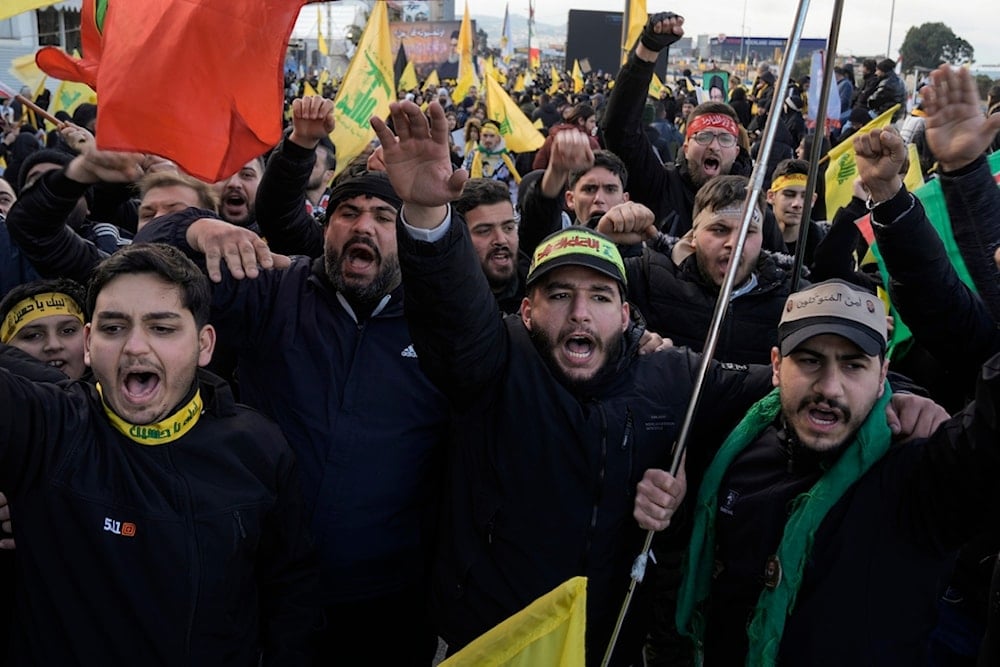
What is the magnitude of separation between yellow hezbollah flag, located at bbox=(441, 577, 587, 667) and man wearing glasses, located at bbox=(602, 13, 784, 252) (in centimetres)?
314

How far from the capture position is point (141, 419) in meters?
2.10

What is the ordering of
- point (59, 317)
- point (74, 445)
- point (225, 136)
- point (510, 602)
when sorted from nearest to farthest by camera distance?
point (74, 445), point (225, 136), point (510, 602), point (59, 317)

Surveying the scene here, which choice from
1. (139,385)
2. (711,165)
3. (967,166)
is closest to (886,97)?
(711,165)

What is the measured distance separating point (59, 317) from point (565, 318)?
5.59 ft

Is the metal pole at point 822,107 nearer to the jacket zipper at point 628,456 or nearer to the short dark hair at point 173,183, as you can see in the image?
the jacket zipper at point 628,456

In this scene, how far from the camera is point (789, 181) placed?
5000 millimetres

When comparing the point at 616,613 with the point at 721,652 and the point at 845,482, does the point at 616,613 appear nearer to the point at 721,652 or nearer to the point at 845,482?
the point at 721,652

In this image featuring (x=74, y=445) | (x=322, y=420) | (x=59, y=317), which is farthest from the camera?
(x=59, y=317)

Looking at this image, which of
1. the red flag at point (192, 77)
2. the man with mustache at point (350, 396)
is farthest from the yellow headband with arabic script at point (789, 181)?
the red flag at point (192, 77)

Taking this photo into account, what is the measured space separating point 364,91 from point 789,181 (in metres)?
2.77

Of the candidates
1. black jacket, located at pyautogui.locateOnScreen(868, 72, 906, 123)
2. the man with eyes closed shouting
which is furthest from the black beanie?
black jacket, located at pyautogui.locateOnScreen(868, 72, 906, 123)

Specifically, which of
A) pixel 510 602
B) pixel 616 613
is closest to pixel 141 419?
pixel 510 602

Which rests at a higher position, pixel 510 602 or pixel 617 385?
pixel 617 385

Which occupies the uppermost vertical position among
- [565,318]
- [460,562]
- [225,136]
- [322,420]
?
[225,136]
